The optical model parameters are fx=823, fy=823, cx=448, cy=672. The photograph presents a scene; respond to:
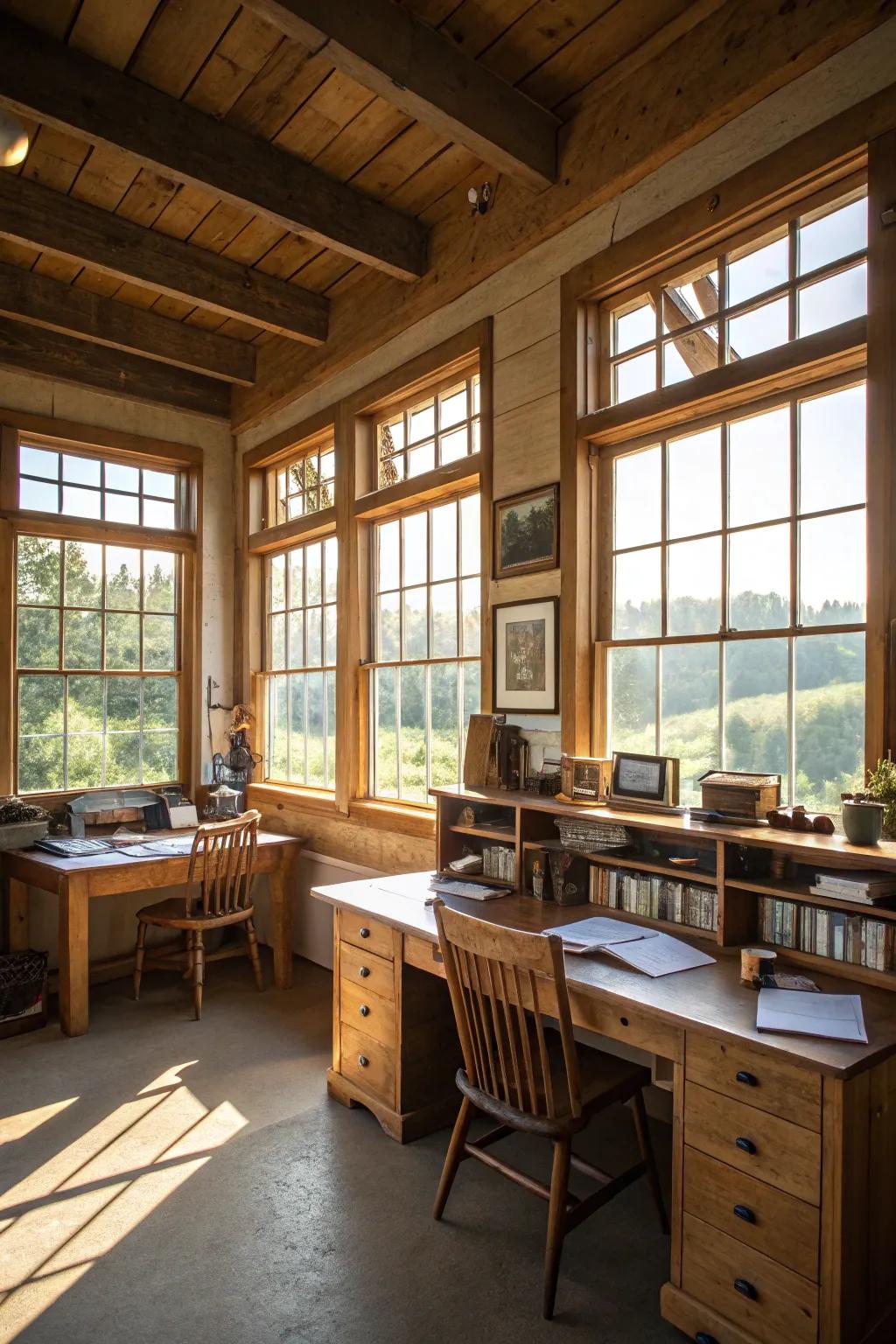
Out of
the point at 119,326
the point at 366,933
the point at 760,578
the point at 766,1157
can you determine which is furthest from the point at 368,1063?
the point at 119,326

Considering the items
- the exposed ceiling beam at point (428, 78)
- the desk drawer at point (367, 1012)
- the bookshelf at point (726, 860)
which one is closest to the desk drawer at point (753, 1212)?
the bookshelf at point (726, 860)

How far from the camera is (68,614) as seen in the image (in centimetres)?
501

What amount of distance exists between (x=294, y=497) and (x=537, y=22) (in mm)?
2994

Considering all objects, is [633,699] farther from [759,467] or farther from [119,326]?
[119,326]

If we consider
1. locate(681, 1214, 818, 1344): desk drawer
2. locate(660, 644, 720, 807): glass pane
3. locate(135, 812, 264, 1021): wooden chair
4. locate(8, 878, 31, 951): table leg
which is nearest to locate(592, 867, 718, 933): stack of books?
locate(660, 644, 720, 807): glass pane

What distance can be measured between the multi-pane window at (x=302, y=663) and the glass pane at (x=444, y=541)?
37.9 inches

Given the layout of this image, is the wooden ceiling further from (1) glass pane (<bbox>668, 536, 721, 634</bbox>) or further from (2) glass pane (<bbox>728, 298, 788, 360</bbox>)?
(1) glass pane (<bbox>668, 536, 721, 634</bbox>)

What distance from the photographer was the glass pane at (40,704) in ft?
15.9

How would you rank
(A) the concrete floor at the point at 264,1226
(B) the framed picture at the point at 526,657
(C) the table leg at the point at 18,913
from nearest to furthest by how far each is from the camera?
(A) the concrete floor at the point at 264,1226 → (B) the framed picture at the point at 526,657 → (C) the table leg at the point at 18,913

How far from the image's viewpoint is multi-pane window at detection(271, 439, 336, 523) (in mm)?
5000

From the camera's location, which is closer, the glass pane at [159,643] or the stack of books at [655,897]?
the stack of books at [655,897]

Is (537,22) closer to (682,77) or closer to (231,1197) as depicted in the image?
(682,77)

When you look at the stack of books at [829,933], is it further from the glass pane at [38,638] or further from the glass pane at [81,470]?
the glass pane at [81,470]

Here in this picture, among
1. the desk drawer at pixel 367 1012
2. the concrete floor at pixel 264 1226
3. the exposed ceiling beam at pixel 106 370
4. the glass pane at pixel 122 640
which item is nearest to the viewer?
the concrete floor at pixel 264 1226
